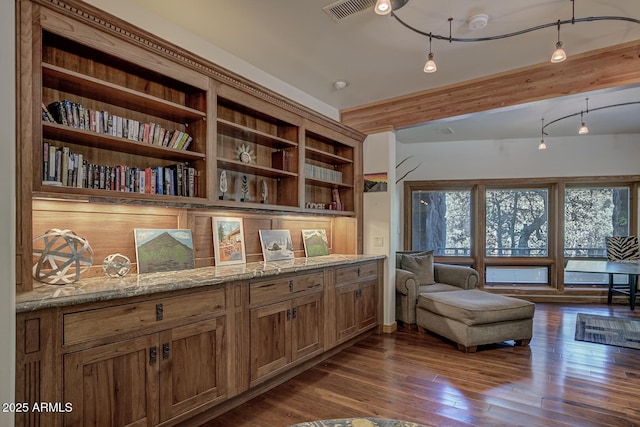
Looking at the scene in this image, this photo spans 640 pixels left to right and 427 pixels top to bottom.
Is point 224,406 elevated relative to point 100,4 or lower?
lower

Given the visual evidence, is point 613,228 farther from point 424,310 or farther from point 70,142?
point 70,142

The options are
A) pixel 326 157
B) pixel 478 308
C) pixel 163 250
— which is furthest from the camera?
pixel 326 157

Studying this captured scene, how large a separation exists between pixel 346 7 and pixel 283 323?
7.58ft

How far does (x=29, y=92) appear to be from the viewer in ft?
5.56

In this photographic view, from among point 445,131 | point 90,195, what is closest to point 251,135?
point 90,195

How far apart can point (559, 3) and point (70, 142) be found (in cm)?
323

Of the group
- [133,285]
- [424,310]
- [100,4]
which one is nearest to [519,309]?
[424,310]

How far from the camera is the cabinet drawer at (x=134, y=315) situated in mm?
1612

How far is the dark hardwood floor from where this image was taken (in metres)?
2.29

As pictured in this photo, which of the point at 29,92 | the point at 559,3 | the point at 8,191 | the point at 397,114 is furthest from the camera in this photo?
the point at 397,114

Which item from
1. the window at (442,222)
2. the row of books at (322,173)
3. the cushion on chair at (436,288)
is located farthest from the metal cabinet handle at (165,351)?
the window at (442,222)

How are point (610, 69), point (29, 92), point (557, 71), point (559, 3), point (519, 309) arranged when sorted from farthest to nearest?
point (519, 309), point (557, 71), point (610, 69), point (559, 3), point (29, 92)

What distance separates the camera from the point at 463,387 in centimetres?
271

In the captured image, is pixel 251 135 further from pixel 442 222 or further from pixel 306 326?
pixel 442 222
